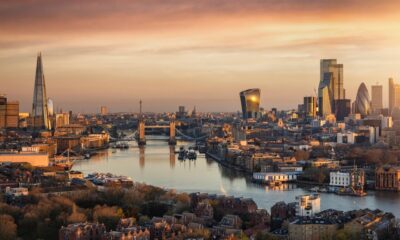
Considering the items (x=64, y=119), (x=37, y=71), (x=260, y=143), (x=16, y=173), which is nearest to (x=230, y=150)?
(x=260, y=143)

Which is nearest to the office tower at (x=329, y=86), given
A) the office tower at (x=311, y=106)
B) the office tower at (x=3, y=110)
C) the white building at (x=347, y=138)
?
the office tower at (x=311, y=106)

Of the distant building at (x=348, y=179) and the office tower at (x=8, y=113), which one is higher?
the office tower at (x=8, y=113)

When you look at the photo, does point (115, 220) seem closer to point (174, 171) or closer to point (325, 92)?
point (174, 171)

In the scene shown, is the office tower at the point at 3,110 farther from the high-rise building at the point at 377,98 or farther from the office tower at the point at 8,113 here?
the high-rise building at the point at 377,98

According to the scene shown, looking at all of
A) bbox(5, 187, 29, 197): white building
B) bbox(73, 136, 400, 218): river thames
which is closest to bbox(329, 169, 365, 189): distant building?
bbox(73, 136, 400, 218): river thames

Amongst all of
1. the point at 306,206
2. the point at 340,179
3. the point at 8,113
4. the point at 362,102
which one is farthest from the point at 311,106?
the point at 306,206

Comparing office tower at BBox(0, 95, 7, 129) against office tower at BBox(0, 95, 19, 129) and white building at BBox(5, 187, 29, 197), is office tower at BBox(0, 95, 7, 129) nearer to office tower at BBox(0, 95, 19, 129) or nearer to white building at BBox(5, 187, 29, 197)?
office tower at BBox(0, 95, 19, 129)
